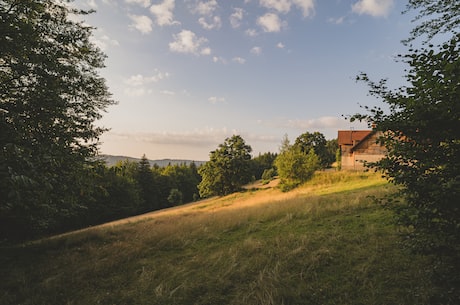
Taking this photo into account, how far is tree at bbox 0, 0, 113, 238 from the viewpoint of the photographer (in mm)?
6338

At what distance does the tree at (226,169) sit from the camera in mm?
47469

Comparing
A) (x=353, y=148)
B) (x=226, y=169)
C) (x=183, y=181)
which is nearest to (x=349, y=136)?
(x=353, y=148)

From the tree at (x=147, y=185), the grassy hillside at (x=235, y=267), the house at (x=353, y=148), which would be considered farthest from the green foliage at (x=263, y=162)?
the grassy hillside at (x=235, y=267)

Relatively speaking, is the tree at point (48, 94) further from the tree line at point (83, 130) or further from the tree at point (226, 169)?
the tree at point (226, 169)

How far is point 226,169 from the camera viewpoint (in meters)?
47.8

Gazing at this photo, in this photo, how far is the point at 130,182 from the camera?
50.5 metres

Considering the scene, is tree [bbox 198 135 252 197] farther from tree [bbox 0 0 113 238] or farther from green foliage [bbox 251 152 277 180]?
green foliage [bbox 251 152 277 180]

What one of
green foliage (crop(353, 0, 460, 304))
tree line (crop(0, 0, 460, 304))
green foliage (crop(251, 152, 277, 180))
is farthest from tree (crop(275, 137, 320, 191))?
green foliage (crop(251, 152, 277, 180))

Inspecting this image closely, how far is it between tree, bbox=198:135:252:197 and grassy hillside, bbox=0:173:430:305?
121ft

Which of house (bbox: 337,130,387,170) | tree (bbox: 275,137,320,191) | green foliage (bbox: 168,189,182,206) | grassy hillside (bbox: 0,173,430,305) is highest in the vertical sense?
house (bbox: 337,130,387,170)

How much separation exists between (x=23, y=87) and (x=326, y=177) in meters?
28.2

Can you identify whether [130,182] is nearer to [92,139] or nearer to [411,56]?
[92,139]

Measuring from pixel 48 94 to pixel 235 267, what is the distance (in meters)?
7.11

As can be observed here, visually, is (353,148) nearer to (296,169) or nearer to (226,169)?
(296,169)
